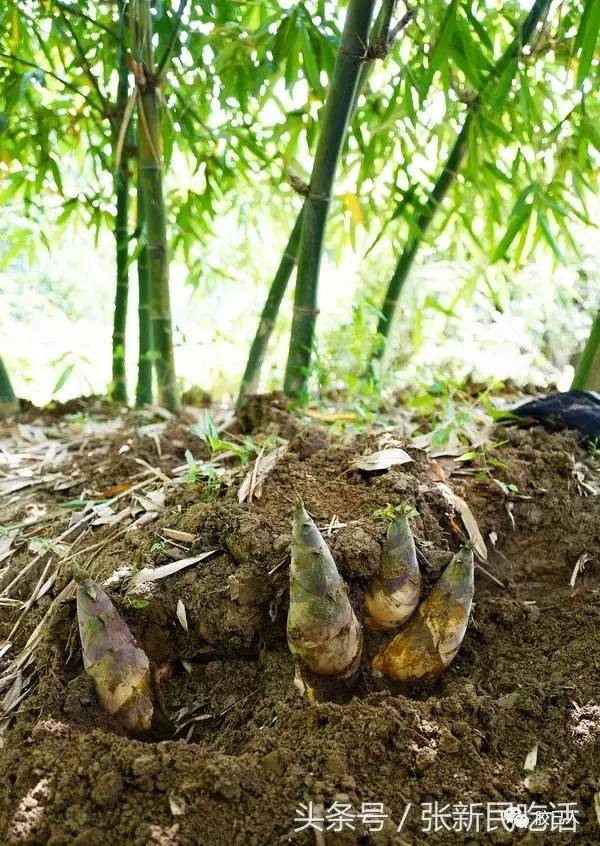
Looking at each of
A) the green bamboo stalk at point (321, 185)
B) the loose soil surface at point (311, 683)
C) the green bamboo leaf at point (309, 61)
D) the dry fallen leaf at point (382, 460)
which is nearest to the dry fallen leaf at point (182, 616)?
the loose soil surface at point (311, 683)

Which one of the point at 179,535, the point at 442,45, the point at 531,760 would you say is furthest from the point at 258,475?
the point at 442,45

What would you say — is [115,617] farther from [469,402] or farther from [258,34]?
[258,34]

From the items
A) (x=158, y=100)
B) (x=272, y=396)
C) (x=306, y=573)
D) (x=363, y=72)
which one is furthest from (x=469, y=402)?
(x=158, y=100)

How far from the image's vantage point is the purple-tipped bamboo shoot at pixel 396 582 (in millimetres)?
1081

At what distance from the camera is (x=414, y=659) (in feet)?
3.49

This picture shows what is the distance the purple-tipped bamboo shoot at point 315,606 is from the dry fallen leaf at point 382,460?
0.34 m

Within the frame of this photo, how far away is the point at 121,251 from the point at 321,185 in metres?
1.08

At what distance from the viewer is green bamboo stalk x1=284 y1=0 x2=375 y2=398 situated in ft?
5.02

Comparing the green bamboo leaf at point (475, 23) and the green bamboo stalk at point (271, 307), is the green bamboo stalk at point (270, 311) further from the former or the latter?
the green bamboo leaf at point (475, 23)

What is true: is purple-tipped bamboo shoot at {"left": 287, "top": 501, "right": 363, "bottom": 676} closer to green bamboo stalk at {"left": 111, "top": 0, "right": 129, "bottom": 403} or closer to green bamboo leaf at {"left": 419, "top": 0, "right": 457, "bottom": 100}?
green bamboo leaf at {"left": 419, "top": 0, "right": 457, "bottom": 100}

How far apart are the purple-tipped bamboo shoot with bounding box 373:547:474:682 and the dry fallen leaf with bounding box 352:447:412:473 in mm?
291

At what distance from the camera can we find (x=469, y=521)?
1.30 metres

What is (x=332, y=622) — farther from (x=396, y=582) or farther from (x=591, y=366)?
(x=591, y=366)

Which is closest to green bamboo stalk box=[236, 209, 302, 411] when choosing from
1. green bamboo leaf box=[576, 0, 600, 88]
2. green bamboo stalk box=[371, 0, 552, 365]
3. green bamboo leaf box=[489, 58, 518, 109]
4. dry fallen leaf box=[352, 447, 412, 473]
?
green bamboo stalk box=[371, 0, 552, 365]
